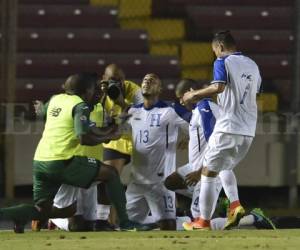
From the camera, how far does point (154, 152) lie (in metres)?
10.7

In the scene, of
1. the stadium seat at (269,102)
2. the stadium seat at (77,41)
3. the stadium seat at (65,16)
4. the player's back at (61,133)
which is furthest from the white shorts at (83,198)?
the stadium seat at (65,16)

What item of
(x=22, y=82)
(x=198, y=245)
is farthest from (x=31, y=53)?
(x=198, y=245)

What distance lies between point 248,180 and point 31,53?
3571 mm

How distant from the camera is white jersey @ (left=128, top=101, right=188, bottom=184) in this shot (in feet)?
35.0

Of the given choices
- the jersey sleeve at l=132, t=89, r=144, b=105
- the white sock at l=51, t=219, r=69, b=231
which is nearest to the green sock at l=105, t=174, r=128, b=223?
the white sock at l=51, t=219, r=69, b=231

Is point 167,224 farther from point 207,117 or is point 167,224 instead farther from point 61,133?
point 61,133

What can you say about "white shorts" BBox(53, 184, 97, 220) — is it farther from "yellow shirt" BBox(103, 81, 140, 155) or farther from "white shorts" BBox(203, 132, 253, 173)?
"white shorts" BBox(203, 132, 253, 173)

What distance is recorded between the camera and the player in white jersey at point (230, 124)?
31.8 ft

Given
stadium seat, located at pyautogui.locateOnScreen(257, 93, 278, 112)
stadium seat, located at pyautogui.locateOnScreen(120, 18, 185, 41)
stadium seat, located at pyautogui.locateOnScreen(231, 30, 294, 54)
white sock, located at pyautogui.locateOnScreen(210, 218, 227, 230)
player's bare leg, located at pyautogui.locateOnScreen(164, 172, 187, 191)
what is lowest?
white sock, located at pyautogui.locateOnScreen(210, 218, 227, 230)

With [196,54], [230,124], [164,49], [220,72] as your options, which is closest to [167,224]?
[230,124]

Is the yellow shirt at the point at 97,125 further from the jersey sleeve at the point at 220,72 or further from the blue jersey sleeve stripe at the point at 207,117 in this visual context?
the jersey sleeve at the point at 220,72

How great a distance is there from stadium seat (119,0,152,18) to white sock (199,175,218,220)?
7416 millimetres

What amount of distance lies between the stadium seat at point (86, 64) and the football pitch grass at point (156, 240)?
590 cm

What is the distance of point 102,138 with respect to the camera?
31.4ft
